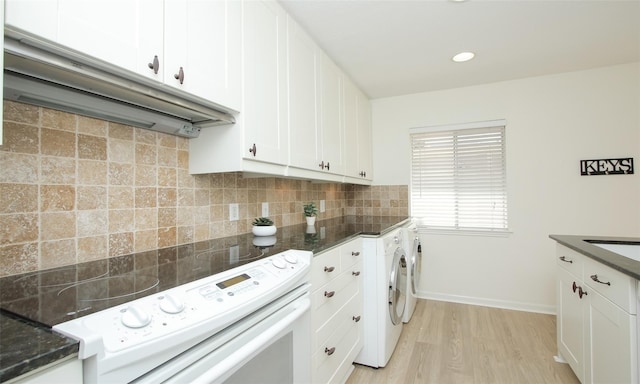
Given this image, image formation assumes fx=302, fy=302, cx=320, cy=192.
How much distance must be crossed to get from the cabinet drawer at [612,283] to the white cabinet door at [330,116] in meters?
1.66

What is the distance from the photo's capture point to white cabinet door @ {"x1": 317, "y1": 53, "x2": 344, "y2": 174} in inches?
90.4

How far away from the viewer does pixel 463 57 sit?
2529 millimetres

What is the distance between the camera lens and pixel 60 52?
0.83 m

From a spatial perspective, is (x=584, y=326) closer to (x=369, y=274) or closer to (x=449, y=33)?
(x=369, y=274)

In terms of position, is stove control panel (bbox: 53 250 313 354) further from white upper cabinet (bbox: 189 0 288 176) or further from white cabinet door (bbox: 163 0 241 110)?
white cabinet door (bbox: 163 0 241 110)

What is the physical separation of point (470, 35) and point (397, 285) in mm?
1893

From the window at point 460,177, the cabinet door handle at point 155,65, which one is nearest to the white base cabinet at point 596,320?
the window at point 460,177

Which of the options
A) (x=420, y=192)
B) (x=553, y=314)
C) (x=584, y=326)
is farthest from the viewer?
(x=420, y=192)

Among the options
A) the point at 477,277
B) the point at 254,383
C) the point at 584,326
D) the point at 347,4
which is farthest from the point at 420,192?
the point at 254,383

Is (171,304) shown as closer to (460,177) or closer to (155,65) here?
(155,65)

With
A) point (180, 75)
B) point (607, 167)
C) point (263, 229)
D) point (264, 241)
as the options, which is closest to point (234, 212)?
point (263, 229)

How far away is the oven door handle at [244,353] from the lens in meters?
0.77

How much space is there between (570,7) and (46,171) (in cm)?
284

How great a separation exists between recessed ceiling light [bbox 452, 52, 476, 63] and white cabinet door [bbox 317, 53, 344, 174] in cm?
98
